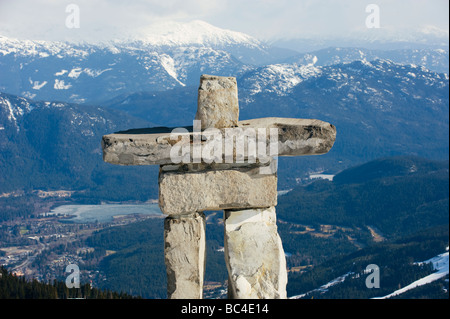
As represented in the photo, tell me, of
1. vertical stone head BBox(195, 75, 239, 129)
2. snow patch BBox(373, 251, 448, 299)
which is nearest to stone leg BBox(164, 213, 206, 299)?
vertical stone head BBox(195, 75, 239, 129)

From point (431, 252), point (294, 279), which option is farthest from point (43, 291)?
point (431, 252)

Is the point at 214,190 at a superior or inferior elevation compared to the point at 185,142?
inferior

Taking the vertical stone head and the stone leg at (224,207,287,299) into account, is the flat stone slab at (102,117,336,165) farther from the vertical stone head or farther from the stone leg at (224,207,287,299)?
the stone leg at (224,207,287,299)

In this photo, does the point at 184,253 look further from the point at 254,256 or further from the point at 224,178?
the point at 224,178

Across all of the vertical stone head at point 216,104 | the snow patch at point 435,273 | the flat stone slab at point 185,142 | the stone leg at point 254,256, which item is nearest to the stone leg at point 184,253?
the stone leg at point 254,256

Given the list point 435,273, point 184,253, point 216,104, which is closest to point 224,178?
point 216,104
